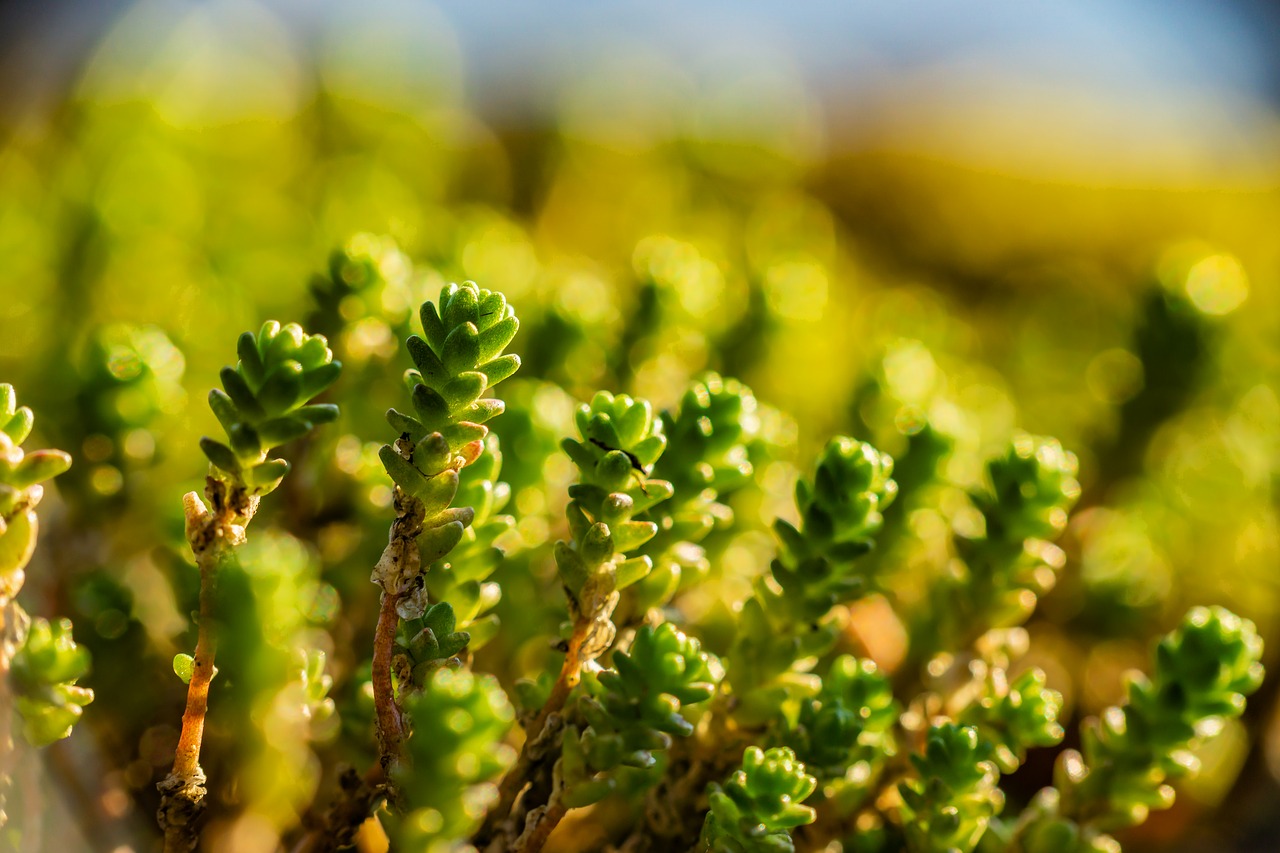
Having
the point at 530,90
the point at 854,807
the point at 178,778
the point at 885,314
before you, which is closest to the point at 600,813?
the point at 854,807

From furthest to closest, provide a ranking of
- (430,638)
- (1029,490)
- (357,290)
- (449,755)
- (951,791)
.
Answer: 1. (357,290)
2. (1029,490)
3. (951,791)
4. (430,638)
5. (449,755)

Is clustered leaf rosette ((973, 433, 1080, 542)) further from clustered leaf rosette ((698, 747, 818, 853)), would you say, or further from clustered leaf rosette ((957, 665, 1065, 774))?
clustered leaf rosette ((698, 747, 818, 853))

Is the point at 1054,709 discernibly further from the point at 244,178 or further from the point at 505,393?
the point at 244,178

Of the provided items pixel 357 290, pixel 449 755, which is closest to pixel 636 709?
pixel 449 755

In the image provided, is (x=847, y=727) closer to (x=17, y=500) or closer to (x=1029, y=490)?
(x=1029, y=490)

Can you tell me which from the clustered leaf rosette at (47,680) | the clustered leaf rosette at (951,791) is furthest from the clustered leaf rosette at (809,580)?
the clustered leaf rosette at (47,680)

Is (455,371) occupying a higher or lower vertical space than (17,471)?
higher
